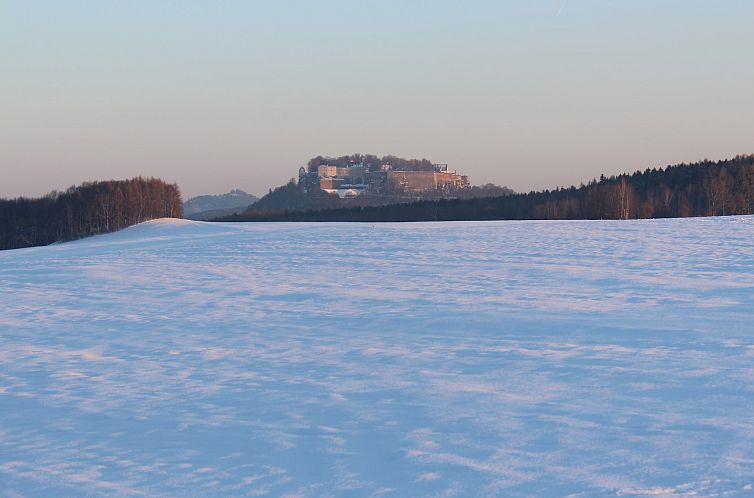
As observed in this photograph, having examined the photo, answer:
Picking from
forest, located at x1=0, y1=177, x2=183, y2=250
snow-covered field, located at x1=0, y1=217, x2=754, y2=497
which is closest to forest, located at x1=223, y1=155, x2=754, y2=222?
forest, located at x1=0, y1=177, x2=183, y2=250

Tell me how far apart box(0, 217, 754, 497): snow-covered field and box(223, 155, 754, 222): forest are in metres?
63.4

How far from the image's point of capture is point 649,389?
294 inches

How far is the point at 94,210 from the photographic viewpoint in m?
76.3

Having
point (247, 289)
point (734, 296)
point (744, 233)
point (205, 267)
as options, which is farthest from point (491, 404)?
point (744, 233)

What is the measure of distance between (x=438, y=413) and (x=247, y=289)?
9.75m

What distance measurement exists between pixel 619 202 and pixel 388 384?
7590 cm

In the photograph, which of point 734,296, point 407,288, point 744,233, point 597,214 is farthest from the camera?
point 597,214

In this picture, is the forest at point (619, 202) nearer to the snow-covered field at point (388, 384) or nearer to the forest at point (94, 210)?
the forest at point (94, 210)

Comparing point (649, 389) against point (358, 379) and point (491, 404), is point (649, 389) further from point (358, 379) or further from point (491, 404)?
point (358, 379)

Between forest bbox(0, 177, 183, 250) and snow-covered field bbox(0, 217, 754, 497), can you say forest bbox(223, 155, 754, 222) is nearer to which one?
forest bbox(0, 177, 183, 250)

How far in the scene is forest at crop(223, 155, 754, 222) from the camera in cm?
8175

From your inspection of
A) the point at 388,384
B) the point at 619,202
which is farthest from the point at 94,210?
the point at 388,384

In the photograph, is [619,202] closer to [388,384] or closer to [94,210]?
[94,210]

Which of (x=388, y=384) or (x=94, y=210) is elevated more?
(x=94, y=210)
